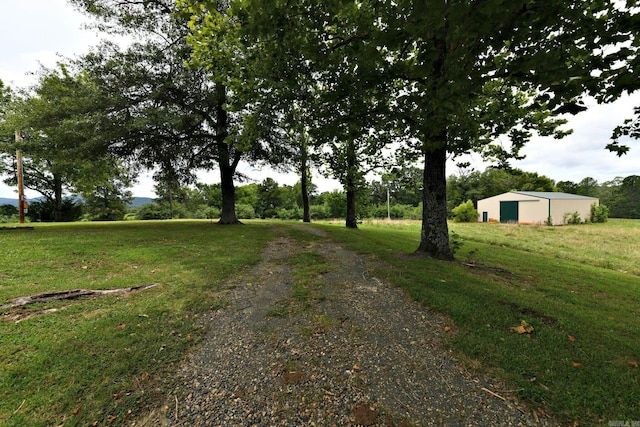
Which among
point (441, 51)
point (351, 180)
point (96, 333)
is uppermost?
point (441, 51)

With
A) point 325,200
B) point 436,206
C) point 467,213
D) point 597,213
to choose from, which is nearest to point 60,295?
point 436,206

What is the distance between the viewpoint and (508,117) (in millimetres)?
7113

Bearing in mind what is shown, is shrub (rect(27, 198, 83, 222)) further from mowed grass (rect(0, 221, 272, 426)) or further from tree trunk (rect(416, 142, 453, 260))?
tree trunk (rect(416, 142, 453, 260))

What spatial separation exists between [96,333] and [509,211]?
38.7 m

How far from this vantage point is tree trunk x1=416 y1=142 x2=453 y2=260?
6965 millimetres

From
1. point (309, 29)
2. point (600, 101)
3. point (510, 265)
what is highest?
point (309, 29)

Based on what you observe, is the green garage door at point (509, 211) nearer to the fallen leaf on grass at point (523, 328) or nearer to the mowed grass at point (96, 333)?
the fallen leaf on grass at point (523, 328)

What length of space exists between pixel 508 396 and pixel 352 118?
18.9ft

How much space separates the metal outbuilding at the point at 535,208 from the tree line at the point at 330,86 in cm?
2484

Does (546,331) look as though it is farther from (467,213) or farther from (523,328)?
(467,213)

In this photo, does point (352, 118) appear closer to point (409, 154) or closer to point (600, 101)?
point (600, 101)

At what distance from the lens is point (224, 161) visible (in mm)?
14219

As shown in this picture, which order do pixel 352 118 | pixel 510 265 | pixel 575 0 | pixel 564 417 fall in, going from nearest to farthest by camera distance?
pixel 564 417 → pixel 575 0 → pixel 352 118 → pixel 510 265

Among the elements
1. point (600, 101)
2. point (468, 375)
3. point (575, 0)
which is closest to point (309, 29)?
point (575, 0)
